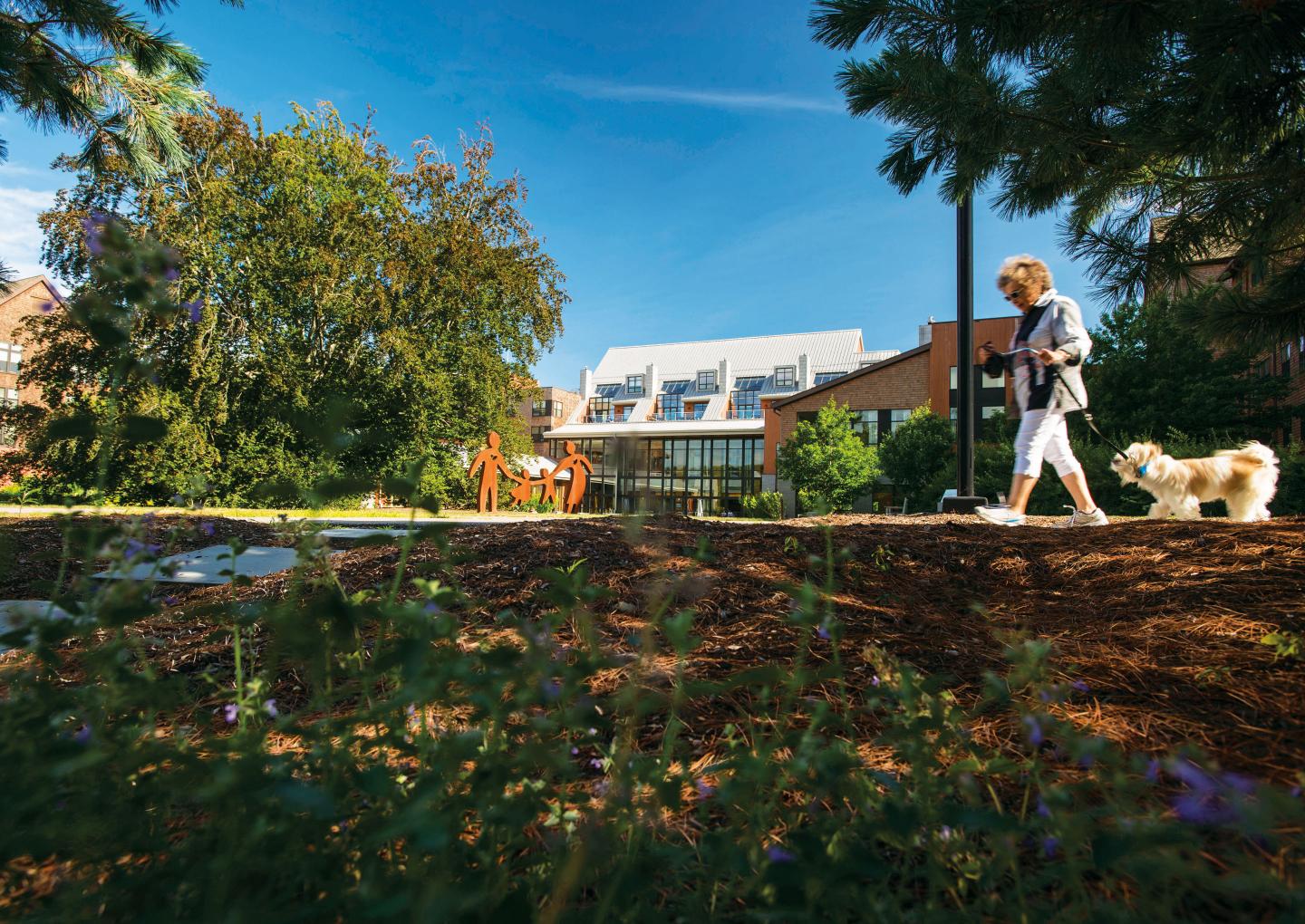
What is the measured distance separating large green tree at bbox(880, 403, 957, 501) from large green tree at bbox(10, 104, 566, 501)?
53.2 feet

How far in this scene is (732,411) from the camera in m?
48.0

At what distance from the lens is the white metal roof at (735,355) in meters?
47.7

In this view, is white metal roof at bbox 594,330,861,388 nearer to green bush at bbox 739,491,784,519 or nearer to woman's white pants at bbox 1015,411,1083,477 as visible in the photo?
green bush at bbox 739,491,784,519

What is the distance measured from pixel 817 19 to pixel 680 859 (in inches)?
137

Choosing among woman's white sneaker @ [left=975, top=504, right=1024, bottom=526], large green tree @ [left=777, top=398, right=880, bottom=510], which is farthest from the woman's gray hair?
large green tree @ [left=777, top=398, right=880, bottom=510]

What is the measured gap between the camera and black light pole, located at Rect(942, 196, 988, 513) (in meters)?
6.85

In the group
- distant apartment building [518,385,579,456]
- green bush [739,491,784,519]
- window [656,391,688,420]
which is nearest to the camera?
green bush [739,491,784,519]

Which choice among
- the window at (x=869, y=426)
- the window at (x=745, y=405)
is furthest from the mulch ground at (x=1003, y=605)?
the window at (x=745, y=405)

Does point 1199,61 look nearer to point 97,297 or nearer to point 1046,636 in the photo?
point 1046,636

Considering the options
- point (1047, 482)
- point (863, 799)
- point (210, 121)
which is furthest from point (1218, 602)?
point (210, 121)

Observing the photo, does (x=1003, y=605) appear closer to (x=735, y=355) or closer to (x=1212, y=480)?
(x=1212, y=480)

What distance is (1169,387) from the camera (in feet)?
62.9

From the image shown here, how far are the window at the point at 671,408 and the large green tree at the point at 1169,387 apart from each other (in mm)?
31133

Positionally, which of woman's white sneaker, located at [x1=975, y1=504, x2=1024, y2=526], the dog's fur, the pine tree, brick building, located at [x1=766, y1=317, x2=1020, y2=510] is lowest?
woman's white sneaker, located at [x1=975, y1=504, x2=1024, y2=526]
